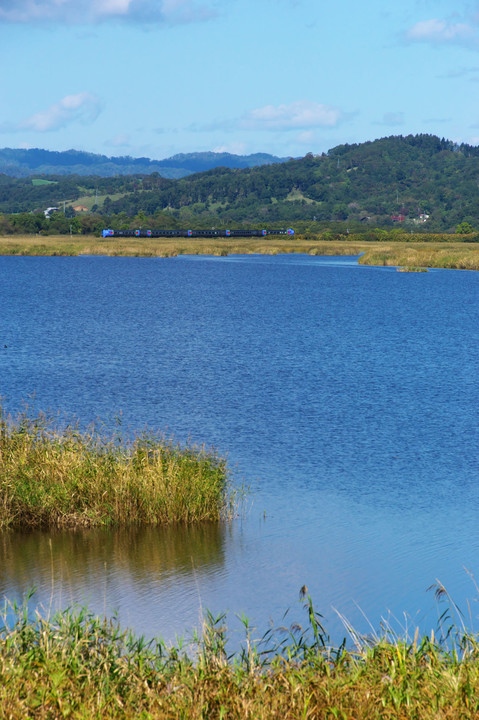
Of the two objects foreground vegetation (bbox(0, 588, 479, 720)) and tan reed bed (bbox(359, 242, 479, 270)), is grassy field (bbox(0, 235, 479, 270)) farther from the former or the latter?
foreground vegetation (bbox(0, 588, 479, 720))

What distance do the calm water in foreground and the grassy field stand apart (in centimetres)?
5873

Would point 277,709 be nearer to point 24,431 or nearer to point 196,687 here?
point 196,687

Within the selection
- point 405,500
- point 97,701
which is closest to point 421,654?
point 97,701

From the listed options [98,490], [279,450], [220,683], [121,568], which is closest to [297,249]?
[279,450]

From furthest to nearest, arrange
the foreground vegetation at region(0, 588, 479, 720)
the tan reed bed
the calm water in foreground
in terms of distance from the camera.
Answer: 1. the tan reed bed
2. the calm water in foreground
3. the foreground vegetation at region(0, 588, 479, 720)

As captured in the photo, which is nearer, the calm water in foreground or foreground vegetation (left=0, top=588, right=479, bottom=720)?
foreground vegetation (left=0, top=588, right=479, bottom=720)

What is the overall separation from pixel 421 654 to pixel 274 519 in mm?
8406

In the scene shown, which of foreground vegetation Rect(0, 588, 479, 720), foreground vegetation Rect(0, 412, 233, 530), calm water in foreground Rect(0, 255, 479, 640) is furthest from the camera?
foreground vegetation Rect(0, 412, 233, 530)

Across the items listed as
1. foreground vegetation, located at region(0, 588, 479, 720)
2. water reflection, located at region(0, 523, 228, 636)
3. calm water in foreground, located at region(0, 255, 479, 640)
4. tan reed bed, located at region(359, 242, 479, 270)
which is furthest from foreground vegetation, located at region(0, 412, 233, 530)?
tan reed bed, located at region(359, 242, 479, 270)

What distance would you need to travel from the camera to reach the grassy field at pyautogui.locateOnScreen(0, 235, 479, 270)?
386 ft

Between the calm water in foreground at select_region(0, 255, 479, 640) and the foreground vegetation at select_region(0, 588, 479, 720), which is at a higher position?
the foreground vegetation at select_region(0, 588, 479, 720)

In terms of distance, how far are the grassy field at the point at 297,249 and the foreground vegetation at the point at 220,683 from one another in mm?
103850

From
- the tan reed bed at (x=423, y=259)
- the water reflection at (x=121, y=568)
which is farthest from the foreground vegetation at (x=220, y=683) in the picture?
the tan reed bed at (x=423, y=259)

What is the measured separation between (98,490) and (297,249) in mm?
161532
